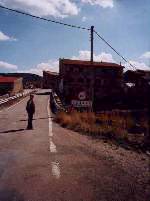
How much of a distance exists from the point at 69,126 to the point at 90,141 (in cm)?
564

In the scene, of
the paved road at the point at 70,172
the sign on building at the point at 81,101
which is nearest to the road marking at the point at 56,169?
the paved road at the point at 70,172

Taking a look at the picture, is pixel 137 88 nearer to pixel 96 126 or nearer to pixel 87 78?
pixel 87 78

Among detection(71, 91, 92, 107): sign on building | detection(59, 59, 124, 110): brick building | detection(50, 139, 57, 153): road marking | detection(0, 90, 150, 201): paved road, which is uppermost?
detection(59, 59, 124, 110): brick building

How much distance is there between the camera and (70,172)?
27.1ft

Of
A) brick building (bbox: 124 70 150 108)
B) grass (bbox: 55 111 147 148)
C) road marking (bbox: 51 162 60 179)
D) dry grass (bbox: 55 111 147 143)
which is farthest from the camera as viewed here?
brick building (bbox: 124 70 150 108)

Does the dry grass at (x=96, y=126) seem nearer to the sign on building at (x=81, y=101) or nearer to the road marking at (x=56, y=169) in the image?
the sign on building at (x=81, y=101)

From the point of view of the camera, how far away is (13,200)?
604cm

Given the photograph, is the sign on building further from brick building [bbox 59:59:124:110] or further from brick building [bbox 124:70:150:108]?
brick building [bbox 59:59:124:110]

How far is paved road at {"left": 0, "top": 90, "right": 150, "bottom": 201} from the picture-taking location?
6546mm

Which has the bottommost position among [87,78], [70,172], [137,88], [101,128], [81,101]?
[70,172]

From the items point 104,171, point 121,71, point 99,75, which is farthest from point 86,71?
point 104,171

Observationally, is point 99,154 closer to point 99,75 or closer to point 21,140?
point 21,140

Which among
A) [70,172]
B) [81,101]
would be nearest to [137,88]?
[81,101]

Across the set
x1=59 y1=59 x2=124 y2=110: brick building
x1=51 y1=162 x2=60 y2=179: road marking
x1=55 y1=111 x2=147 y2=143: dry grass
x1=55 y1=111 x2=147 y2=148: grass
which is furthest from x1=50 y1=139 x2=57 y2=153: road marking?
x1=59 y1=59 x2=124 y2=110: brick building
